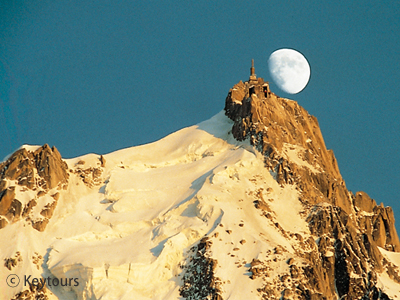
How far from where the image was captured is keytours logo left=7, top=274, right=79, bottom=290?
157m

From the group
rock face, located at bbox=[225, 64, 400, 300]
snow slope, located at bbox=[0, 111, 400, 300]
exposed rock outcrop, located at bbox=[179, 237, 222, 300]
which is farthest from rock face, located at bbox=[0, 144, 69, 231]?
rock face, located at bbox=[225, 64, 400, 300]

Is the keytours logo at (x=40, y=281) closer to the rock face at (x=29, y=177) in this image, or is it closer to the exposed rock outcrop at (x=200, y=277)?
the rock face at (x=29, y=177)

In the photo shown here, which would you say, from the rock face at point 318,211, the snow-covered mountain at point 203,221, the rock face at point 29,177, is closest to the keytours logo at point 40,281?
the snow-covered mountain at point 203,221

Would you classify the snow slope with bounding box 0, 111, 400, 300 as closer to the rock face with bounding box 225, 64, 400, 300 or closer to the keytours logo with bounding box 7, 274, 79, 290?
the keytours logo with bounding box 7, 274, 79, 290

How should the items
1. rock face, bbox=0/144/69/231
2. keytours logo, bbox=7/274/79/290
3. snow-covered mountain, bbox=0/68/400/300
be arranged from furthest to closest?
rock face, bbox=0/144/69/231 < keytours logo, bbox=7/274/79/290 < snow-covered mountain, bbox=0/68/400/300

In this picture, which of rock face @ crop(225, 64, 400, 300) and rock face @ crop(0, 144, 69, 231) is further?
rock face @ crop(0, 144, 69, 231)

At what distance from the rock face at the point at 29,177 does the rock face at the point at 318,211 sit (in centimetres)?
3395

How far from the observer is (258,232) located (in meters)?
161

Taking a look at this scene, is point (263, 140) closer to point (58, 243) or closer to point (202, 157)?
point (202, 157)

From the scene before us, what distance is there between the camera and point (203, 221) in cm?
16362

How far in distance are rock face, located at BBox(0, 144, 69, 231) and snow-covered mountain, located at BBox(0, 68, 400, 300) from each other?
22 centimetres

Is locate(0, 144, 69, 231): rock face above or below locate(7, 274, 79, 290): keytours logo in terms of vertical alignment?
above

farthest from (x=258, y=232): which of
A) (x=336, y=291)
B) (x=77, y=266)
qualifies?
(x=77, y=266)

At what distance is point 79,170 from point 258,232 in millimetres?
39728
